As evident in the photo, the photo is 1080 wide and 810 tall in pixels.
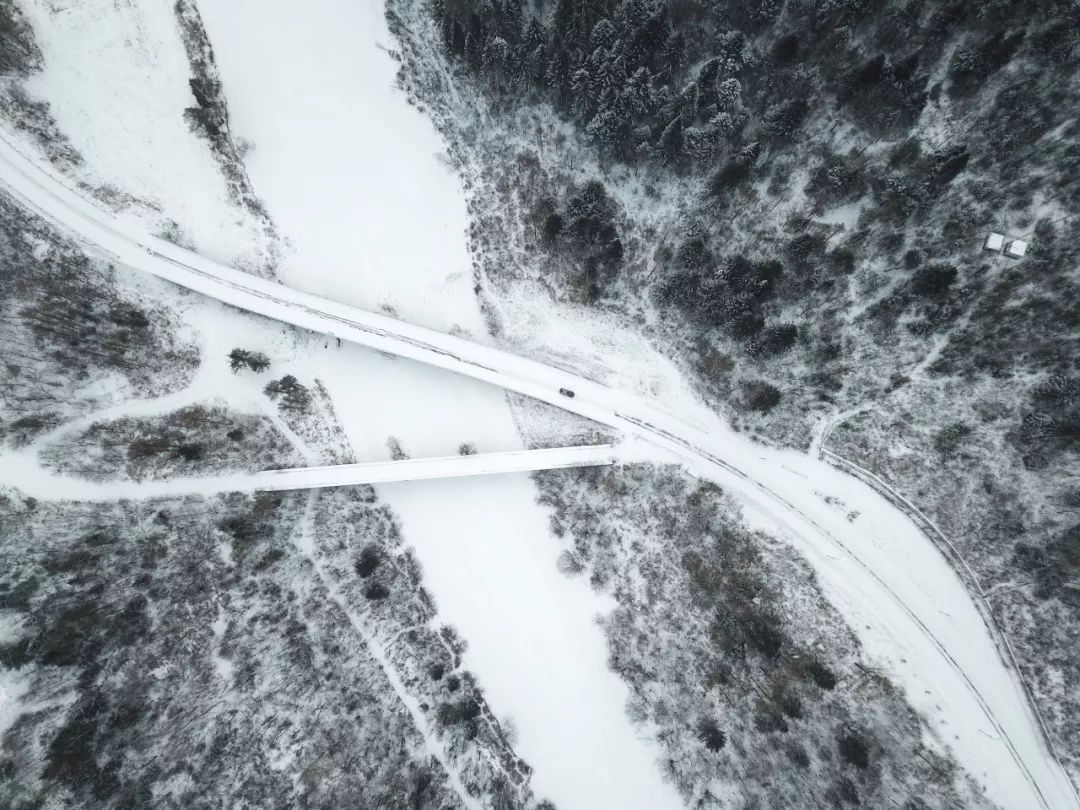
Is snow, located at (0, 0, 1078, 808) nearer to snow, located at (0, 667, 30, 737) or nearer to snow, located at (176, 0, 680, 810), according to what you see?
snow, located at (176, 0, 680, 810)

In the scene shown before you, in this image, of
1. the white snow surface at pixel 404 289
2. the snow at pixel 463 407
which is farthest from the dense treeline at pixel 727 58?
the snow at pixel 463 407

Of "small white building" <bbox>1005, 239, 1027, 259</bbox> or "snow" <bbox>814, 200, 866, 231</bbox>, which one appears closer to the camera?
"small white building" <bbox>1005, 239, 1027, 259</bbox>

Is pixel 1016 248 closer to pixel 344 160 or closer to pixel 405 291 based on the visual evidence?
pixel 405 291

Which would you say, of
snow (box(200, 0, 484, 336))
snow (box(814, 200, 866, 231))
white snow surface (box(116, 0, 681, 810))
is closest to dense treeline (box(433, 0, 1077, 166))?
snow (box(814, 200, 866, 231))

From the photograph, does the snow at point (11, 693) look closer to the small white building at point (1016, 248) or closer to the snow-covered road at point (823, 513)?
the snow-covered road at point (823, 513)

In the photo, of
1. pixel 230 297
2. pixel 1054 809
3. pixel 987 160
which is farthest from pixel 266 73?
pixel 1054 809

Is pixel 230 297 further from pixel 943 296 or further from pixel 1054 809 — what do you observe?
pixel 1054 809
